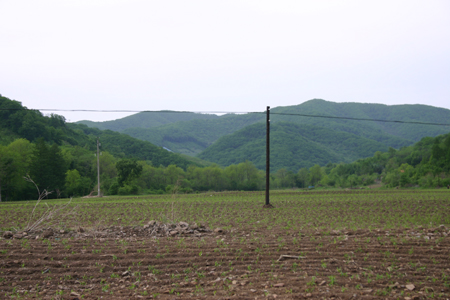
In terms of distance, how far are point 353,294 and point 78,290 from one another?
6088 mm

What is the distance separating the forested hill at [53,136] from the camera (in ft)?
270

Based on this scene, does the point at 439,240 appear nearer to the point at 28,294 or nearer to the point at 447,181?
the point at 28,294

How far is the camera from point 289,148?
15675 cm

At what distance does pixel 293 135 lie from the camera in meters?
173

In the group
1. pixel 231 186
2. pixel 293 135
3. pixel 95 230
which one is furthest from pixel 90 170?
pixel 293 135

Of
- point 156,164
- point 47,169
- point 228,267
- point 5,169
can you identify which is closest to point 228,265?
point 228,267

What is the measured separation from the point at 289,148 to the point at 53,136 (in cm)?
10683

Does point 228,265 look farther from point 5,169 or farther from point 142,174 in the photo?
point 142,174

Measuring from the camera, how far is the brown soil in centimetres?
673

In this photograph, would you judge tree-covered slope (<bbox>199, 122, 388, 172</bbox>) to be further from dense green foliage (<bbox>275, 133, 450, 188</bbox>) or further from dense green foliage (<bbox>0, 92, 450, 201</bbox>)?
dense green foliage (<bbox>275, 133, 450, 188</bbox>)

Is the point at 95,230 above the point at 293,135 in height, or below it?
below

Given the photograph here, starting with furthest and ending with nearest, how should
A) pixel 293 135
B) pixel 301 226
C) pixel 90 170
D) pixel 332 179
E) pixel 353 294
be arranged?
pixel 293 135
pixel 332 179
pixel 90 170
pixel 301 226
pixel 353 294

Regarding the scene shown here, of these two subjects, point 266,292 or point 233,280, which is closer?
point 266,292

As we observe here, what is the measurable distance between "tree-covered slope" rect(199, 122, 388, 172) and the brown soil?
440ft
